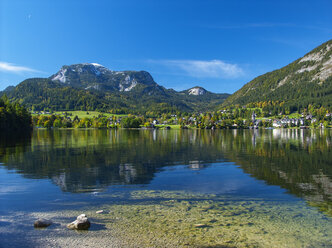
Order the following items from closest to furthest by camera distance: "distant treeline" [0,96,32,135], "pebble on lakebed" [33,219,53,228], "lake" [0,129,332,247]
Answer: "lake" [0,129,332,247] → "pebble on lakebed" [33,219,53,228] → "distant treeline" [0,96,32,135]

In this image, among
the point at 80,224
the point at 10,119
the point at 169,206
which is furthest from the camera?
the point at 10,119

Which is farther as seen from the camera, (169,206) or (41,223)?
(169,206)

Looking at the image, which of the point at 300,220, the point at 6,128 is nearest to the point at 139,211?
the point at 300,220

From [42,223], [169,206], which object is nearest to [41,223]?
[42,223]

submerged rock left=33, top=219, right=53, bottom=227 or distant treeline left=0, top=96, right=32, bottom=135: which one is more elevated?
distant treeline left=0, top=96, right=32, bottom=135

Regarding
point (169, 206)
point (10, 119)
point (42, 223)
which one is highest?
point (10, 119)

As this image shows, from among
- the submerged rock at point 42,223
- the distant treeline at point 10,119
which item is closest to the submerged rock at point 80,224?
the submerged rock at point 42,223

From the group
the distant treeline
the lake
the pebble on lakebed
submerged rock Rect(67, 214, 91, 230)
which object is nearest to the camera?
the lake

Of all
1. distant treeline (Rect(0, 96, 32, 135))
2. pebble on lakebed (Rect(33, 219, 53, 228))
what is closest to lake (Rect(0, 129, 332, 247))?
pebble on lakebed (Rect(33, 219, 53, 228))

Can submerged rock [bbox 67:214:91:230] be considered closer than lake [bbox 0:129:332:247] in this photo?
No

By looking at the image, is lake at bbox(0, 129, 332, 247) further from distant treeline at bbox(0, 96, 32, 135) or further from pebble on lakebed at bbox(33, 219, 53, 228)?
distant treeline at bbox(0, 96, 32, 135)

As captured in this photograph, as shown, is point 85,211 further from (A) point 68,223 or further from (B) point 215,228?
(B) point 215,228

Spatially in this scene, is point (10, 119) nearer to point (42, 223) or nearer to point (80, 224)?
point (42, 223)

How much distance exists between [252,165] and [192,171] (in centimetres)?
932
